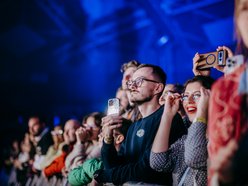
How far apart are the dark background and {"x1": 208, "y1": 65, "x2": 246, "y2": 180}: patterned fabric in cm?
609

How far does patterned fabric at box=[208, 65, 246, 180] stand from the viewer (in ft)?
4.22

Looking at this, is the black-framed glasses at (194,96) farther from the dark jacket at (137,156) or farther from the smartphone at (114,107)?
the smartphone at (114,107)

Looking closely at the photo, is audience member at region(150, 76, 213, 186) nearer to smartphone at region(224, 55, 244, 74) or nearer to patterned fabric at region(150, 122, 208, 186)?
patterned fabric at region(150, 122, 208, 186)

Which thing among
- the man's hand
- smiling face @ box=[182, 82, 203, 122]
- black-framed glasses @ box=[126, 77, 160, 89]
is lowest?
smiling face @ box=[182, 82, 203, 122]

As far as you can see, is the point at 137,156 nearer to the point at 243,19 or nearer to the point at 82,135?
the point at 82,135

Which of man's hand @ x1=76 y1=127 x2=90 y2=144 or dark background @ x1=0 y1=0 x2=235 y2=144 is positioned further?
dark background @ x1=0 y1=0 x2=235 y2=144

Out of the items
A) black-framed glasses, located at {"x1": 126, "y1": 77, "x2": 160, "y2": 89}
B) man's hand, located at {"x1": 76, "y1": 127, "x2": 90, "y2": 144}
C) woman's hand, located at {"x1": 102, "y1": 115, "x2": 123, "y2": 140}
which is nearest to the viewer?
woman's hand, located at {"x1": 102, "y1": 115, "x2": 123, "y2": 140}

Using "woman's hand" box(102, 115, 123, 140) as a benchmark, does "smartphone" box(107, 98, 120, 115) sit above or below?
above

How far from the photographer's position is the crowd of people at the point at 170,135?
1290 mm

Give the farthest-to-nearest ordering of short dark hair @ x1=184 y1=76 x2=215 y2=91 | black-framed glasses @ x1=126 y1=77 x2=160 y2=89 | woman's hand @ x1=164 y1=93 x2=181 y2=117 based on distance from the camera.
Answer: black-framed glasses @ x1=126 y1=77 x2=160 y2=89, short dark hair @ x1=184 y1=76 x2=215 y2=91, woman's hand @ x1=164 y1=93 x2=181 y2=117

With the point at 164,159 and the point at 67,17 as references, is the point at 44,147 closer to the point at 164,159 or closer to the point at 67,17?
the point at 164,159

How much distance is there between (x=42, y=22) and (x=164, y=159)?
7924 millimetres

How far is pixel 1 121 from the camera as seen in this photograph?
9438 mm

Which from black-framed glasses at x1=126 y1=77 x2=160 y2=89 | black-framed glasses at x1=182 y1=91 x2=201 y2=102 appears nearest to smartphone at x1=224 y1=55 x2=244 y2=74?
black-framed glasses at x1=182 y1=91 x2=201 y2=102
